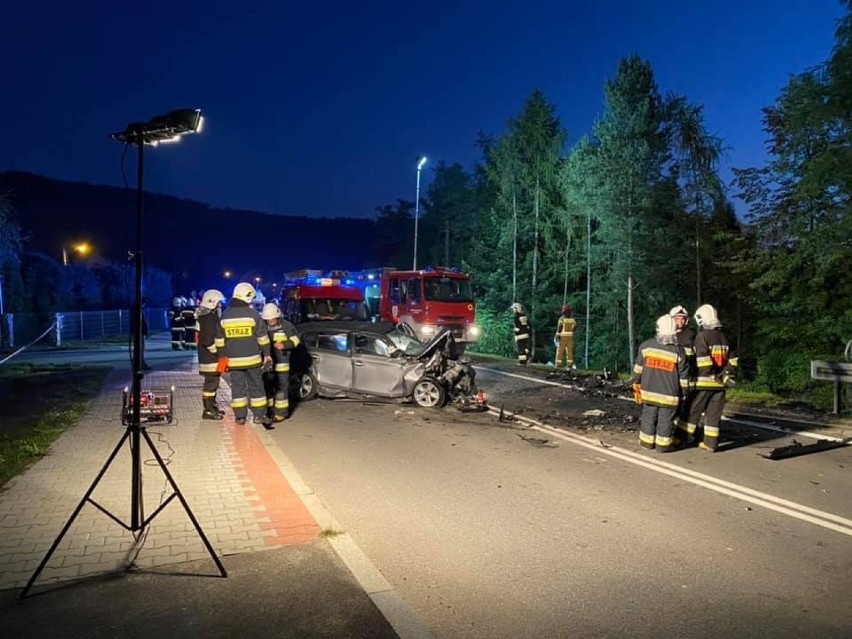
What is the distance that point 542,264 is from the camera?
3259cm

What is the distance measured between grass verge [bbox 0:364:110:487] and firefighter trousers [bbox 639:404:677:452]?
725cm

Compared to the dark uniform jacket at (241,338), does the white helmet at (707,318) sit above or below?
above

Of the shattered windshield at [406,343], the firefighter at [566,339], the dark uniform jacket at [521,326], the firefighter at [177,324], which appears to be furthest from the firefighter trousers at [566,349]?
the firefighter at [177,324]

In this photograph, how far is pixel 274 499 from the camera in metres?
5.86

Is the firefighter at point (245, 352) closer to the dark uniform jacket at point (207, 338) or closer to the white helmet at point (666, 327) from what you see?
the dark uniform jacket at point (207, 338)

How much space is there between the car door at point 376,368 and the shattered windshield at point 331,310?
8.11 metres

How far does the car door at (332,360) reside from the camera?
11.3 meters

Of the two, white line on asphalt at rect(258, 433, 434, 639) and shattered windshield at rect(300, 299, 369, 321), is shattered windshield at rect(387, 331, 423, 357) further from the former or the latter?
shattered windshield at rect(300, 299, 369, 321)

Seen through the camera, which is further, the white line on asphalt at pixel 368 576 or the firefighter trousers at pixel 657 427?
the firefighter trousers at pixel 657 427

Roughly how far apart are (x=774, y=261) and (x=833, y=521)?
1180 cm

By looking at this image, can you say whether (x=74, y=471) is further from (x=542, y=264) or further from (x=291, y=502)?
(x=542, y=264)

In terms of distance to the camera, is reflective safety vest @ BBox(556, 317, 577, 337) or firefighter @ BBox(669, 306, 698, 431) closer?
firefighter @ BBox(669, 306, 698, 431)

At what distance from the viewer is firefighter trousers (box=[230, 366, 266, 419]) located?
9.09 meters

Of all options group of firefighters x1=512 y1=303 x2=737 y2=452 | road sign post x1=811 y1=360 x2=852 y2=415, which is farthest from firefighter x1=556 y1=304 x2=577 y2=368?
group of firefighters x1=512 y1=303 x2=737 y2=452
